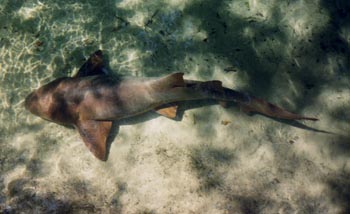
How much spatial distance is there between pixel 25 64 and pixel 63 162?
6.95 ft

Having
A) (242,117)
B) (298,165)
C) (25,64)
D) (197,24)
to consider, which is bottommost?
(298,165)

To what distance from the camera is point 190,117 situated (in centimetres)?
593

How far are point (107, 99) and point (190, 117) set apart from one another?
1576mm

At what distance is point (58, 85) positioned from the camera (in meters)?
5.64

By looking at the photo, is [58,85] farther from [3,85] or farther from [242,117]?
[242,117]

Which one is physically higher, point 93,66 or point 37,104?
point 93,66

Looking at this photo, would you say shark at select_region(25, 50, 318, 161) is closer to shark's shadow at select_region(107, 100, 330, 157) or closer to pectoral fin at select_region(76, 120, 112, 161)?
pectoral fin at select_region(76, 120, 112, 161)

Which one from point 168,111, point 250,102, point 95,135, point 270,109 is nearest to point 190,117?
point 168,111

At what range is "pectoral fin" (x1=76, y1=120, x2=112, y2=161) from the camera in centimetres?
541

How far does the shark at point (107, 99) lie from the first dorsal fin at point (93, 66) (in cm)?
15

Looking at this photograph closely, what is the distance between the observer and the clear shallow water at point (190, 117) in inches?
212

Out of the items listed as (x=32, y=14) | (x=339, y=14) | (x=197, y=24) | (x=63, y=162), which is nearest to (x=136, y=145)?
(x=63, y=162)

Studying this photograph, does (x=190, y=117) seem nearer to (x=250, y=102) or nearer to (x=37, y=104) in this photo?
(x=250, y=102)

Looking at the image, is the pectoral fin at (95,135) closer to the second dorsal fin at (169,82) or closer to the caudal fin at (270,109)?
the second dorsal fin at (169,82)
